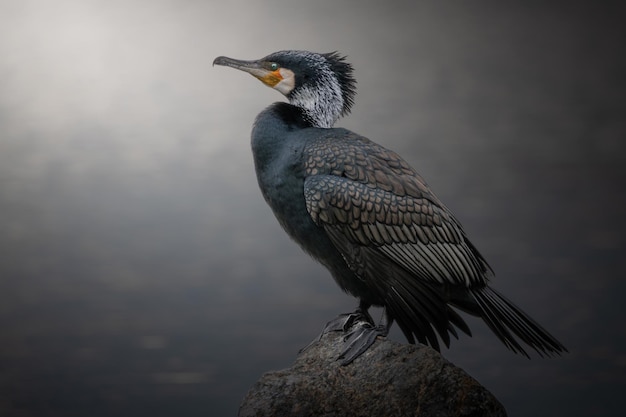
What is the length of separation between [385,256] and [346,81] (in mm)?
1044

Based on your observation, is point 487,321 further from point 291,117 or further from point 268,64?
point 268,64

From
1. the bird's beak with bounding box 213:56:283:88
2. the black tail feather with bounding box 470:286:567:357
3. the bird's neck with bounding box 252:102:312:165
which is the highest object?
the bird's beak with bounding box 213:56:283:88

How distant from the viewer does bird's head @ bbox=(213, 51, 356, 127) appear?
4.92 meters

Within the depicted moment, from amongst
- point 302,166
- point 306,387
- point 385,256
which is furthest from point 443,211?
point 306,387

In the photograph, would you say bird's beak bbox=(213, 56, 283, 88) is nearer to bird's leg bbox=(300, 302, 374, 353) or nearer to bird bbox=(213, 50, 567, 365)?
bird bbox=(213, 50, 567, 365)

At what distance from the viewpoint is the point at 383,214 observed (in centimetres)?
460

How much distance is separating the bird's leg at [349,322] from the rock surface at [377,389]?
0.71 ft

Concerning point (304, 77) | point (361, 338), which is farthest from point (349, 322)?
point (304, 77)

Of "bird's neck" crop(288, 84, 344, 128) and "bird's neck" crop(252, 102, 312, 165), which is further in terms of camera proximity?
"bird's neck" crop(288, 84, 344, 128)

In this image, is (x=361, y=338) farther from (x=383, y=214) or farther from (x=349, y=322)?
(x=383, y=214)

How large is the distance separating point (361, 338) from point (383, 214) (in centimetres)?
69

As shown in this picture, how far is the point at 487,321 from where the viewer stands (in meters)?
4.71

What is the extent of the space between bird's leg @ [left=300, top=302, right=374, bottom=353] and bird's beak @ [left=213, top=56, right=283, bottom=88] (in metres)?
1.30

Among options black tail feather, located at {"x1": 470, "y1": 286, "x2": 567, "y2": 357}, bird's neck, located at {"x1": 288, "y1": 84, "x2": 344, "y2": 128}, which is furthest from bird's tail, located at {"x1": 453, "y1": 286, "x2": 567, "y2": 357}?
bird's neck, located at {"x1": 288, "y1": 84, "x2": 344, "y2": 128}
